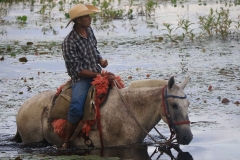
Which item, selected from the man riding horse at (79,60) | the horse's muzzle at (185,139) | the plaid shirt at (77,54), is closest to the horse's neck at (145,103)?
the man riding horse at (79,60)

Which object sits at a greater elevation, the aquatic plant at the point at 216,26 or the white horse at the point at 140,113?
the white horse at the point at 140,113

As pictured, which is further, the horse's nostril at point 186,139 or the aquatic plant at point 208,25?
the aquatic plant at point 208,25

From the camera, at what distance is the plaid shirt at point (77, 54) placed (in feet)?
26.8

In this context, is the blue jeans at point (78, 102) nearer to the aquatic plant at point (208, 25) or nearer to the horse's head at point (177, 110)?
the horse's head at point (177, 110)

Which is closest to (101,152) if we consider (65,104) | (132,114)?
(132,114)

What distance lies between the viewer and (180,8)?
23.1 meters

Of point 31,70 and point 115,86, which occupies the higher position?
point 115,86

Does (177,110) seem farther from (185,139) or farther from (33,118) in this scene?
(33,118)

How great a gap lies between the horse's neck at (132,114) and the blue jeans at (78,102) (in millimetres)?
292

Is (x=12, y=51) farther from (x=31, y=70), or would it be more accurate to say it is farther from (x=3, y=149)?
(x=3, y=149)

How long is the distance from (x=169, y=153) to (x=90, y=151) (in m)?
0.98

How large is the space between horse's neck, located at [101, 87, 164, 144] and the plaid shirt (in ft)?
1.77

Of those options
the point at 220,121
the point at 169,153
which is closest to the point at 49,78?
the point at 220,121

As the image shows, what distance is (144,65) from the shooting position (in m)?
14.5
